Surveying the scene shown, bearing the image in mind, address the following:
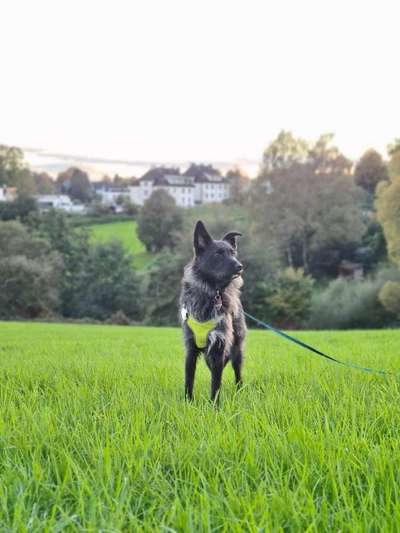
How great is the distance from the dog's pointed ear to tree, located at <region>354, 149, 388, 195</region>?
75.3 meters

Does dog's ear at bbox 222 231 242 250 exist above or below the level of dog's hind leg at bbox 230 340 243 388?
above

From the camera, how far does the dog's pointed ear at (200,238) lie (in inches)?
217

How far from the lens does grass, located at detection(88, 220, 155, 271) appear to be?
230 feet

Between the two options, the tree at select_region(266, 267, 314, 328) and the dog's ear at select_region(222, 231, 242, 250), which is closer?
the dog's ear at select_region(222, 231, 242, 250)

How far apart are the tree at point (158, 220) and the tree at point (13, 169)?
37.1 metres

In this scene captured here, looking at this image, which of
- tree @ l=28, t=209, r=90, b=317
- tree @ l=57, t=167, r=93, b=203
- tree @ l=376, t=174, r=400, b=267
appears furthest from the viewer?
tree @ l=57, t=167, r=93, b=203

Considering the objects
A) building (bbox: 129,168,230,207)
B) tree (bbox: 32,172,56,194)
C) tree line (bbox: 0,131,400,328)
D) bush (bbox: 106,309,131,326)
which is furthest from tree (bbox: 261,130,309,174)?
tree (bbox: 32,172,56,194)

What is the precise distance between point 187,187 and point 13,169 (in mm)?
55781

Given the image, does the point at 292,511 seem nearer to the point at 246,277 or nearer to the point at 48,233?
the point at 246,277

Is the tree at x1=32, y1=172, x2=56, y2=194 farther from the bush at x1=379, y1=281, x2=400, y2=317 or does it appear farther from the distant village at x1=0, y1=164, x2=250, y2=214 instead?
the bush at x1=379, y1=281, x2=400, y2=317

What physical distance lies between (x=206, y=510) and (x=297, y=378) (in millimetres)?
4000

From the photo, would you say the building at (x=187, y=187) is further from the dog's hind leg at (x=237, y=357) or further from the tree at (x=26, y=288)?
the dog's hind leg at (x=237, y=357)

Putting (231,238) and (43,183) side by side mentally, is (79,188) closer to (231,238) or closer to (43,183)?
(43,183)

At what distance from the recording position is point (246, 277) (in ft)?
136
